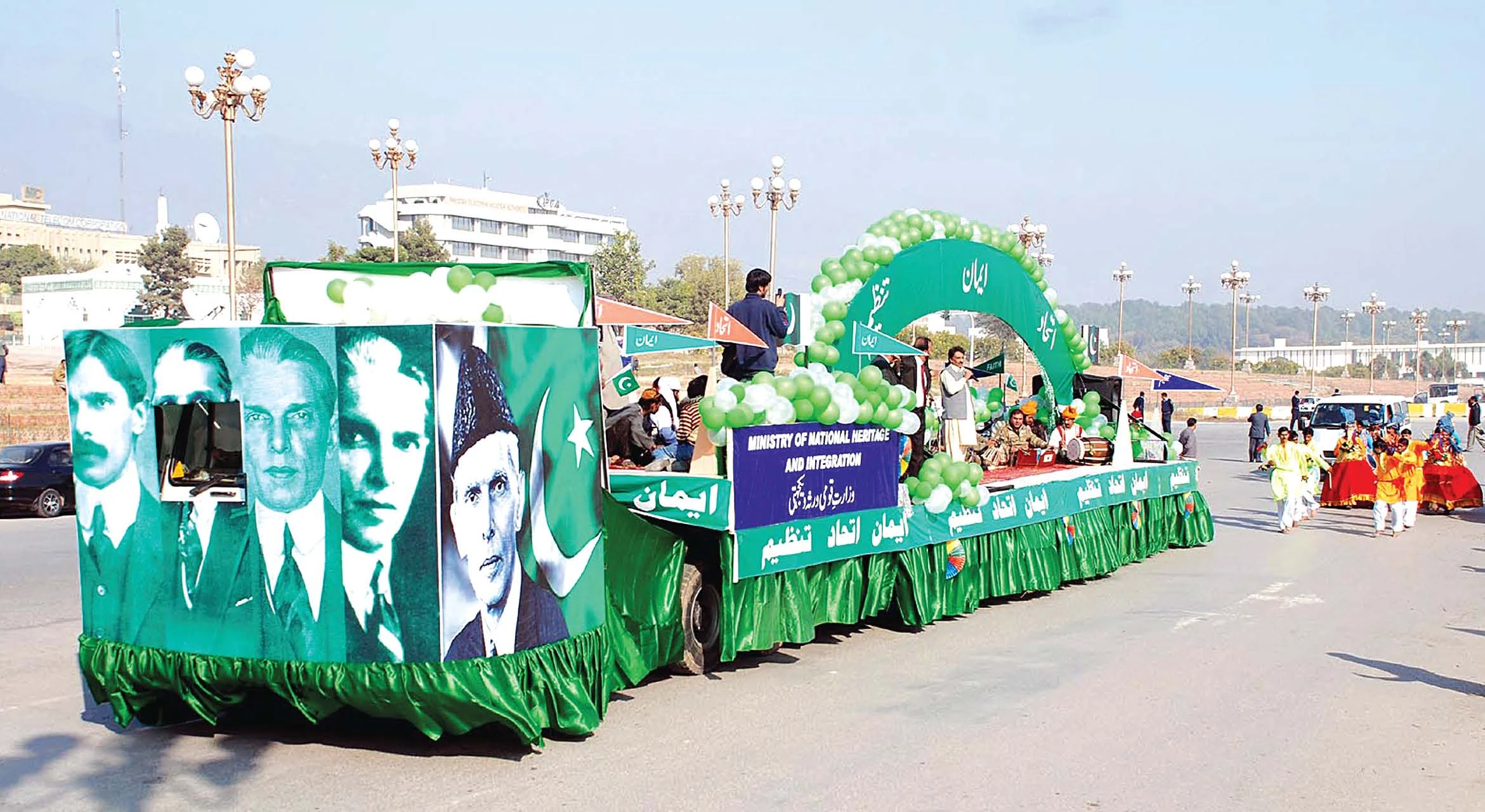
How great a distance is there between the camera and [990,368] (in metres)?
18.0

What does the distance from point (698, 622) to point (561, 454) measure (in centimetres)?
260

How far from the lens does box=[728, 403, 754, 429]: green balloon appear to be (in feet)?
31.1

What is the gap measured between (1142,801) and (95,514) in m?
5.81

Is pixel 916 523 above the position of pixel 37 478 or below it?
above

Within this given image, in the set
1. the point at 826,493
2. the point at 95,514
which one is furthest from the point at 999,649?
the point at 95,514

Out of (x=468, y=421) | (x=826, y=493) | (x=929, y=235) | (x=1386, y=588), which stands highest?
(x=929, y=235)

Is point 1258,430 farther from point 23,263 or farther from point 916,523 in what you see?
point 23,263

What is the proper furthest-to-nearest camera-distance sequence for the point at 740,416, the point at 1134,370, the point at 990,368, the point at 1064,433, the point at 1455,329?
the point at 1455,329
the point at 1134,370
the point at 990,368
the point at 1064,433
the point at 740,416

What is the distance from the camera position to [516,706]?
23.8ft

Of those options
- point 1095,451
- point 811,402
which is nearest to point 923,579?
point 811,402

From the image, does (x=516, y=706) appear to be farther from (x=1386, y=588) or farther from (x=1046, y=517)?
(x=1386, y=588)

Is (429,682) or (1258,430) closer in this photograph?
(429,682)

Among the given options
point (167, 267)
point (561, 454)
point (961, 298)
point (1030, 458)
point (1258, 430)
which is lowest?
point (1258, 430)

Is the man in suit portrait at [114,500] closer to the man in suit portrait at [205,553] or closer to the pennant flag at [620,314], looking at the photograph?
the man in suit portrait at [205,553]
